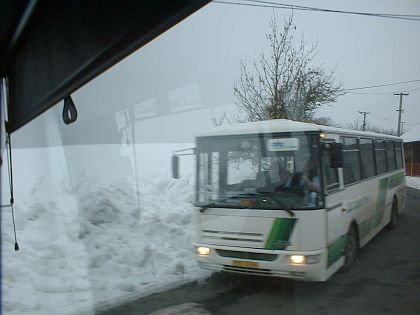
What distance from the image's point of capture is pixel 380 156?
1018cm

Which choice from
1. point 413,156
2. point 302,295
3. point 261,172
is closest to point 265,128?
point 261,172

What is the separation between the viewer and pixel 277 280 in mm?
7238

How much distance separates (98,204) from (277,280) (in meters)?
4.68

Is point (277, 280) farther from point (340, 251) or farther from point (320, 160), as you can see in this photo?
point (320, 160)

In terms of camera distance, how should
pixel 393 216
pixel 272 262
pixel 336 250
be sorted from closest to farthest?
1. pixel 272 262
2. pixel 336 250
3. pixel 393 216

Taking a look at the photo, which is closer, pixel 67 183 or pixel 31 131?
pixel 31 131

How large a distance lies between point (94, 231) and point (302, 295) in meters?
4.50

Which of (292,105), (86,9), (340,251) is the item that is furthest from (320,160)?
(292,105)

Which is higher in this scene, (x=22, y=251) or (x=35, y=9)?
(x=35, y=9)

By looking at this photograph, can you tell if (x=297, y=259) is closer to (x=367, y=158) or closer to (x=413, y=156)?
(x=367, y=158)

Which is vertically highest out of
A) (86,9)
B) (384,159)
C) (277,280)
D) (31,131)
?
(86,9)

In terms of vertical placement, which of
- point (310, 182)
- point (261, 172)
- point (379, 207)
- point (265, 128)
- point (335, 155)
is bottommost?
point (379, 207)

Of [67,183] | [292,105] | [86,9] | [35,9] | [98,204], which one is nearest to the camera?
[86,9]

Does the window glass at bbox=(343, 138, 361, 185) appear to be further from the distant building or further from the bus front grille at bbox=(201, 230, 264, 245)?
the distant building
